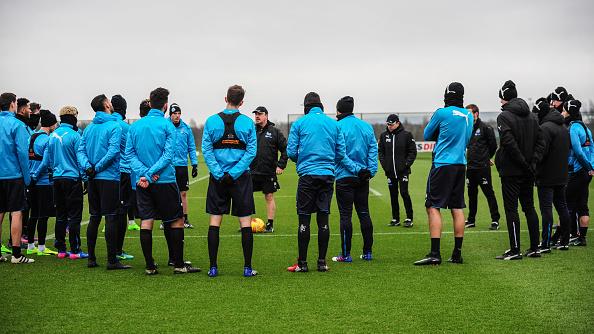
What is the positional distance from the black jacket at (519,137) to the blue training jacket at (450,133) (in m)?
0.61

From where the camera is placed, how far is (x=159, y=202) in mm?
7895

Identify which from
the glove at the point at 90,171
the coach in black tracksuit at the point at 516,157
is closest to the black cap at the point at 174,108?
the glove at the point at 90,171

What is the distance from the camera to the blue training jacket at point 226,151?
25.2 ft

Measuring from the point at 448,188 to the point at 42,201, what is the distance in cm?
591

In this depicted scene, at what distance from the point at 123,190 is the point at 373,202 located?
9775 mm

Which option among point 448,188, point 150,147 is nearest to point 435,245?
point 448,188

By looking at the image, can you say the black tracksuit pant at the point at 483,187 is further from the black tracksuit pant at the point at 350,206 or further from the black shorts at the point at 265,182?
the black tracksuit pant at the point at 350,206

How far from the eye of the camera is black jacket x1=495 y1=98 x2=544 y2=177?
8.66 m

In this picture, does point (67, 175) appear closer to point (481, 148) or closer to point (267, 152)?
point (267, 152)

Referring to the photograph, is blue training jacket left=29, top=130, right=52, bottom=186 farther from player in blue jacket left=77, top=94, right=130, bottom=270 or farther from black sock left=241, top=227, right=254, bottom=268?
black sock left=241, top=227, right=254, bottom=268

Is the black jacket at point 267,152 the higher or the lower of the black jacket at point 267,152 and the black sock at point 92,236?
the higher

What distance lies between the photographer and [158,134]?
7836 mm

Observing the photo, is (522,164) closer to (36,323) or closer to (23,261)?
(36,323)

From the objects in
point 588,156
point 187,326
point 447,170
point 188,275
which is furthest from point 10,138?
point 588,156
